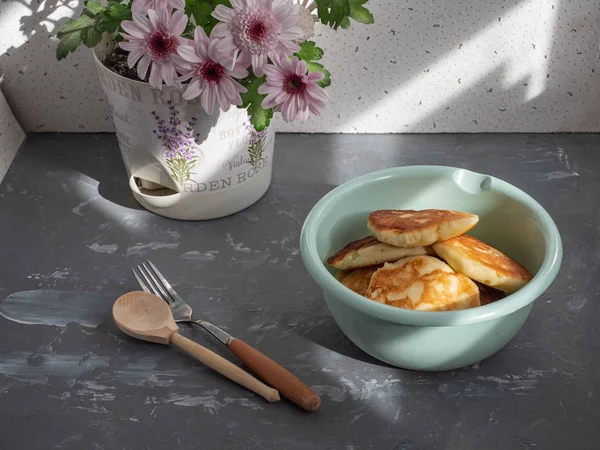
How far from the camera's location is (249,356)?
0.76 metres

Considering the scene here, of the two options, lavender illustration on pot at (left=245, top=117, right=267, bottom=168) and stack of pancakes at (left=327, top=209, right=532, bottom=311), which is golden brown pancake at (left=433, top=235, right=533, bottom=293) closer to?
stack of pancakes at (left=327, top=209, right=532, bottom=311)

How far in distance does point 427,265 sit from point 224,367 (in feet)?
0.73

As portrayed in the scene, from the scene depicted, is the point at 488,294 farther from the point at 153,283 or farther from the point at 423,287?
the point at 153,283

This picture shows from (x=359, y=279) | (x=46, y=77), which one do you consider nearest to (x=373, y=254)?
(x=359, y=279)

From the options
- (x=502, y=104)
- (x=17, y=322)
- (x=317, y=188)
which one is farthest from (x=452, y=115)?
(x=17, y=322)

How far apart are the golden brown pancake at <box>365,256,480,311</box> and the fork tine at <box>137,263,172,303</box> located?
0.24 metres

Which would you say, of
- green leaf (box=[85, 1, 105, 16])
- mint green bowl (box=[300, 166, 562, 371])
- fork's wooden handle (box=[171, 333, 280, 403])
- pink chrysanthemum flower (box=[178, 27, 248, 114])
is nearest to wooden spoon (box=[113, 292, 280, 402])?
fork's wooden handle (box=[171, 333, 280, 403])

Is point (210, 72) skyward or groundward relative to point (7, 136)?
skyward

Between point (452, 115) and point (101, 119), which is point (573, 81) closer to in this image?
point (452, 115)

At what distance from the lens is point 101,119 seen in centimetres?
113

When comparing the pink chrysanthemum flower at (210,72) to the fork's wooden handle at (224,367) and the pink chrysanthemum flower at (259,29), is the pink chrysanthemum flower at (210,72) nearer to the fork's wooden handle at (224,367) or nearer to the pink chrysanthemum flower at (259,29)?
the pink chrysanthemum flower at (259,29)

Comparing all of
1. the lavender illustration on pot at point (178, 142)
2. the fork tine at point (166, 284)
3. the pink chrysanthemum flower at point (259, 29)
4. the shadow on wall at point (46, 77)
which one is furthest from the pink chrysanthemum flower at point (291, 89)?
the shadow on wall at point (46, 77)

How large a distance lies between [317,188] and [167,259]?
0.23 meters

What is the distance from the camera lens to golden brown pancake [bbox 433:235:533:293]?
737 millimetres
